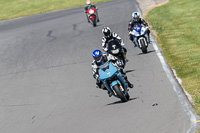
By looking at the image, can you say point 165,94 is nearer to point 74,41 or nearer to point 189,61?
point 189,61

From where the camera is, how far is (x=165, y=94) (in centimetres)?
1149

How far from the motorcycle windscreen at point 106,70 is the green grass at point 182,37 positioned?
2114 millimetres

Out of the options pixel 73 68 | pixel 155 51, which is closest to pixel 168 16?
pixel 155 51

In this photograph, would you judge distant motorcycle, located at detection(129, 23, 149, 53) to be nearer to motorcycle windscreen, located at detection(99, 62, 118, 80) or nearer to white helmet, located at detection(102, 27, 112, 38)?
white helmet, located at detection(102, 27, 112, 38)

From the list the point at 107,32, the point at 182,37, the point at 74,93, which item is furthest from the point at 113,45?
the point at 182,37

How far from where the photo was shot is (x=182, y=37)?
20.5 m

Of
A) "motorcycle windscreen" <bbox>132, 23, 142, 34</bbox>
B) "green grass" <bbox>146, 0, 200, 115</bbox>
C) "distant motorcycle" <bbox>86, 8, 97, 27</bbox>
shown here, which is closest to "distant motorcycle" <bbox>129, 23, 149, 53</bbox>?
"motorcycle windscreen" <bbox>132, 23, 142, 34</bbox>

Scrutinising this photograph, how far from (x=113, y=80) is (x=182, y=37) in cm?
995

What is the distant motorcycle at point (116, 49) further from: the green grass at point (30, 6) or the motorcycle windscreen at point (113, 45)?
the green grass at point (30, 6)

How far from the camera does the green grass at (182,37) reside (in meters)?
13.2

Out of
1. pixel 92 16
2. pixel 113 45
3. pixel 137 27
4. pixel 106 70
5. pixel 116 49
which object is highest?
pixel 106 70

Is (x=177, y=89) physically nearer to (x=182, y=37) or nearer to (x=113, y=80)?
(x=113, y=80)

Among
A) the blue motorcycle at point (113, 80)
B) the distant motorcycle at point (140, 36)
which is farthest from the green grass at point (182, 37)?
the blue motorcycle at point (113, 80)

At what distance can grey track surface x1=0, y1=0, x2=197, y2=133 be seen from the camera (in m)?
9.79
